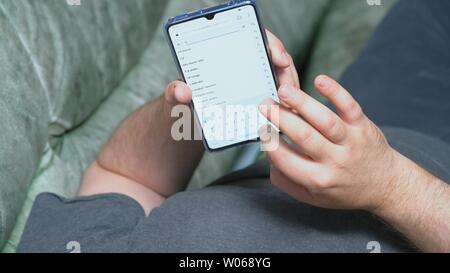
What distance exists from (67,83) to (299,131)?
1.54 ft

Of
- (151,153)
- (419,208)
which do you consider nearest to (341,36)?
(151,153)

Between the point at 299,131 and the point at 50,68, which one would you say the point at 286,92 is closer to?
the point at 299,131

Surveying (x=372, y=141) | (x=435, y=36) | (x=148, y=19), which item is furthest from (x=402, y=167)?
(x=148, y=19)

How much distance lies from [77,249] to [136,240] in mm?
74

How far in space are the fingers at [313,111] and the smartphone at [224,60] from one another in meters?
0.12

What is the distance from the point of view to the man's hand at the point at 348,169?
57 centimetres

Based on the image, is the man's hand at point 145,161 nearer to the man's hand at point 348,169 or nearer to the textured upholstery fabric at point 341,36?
the man's hand at point 348,169

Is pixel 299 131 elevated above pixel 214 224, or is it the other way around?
pixel 299 131

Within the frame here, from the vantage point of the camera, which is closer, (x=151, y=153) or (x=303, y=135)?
(x=303, y=135)

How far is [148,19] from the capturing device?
114 cm

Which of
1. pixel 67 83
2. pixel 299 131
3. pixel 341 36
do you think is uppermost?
pixel 299 131

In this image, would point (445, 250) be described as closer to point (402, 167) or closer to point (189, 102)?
point (402, 167)

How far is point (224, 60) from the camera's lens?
68cm

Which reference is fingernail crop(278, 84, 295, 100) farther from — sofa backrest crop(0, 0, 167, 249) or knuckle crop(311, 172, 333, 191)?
sofa backrest crop(0, 0, 167, 249)
